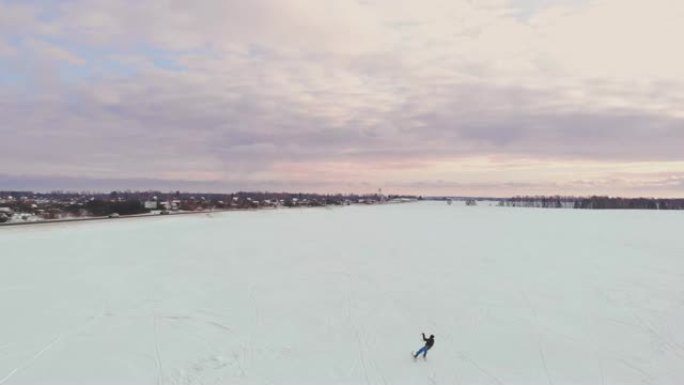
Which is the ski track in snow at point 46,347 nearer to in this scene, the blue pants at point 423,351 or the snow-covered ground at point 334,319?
the snow-covered ground at point 334,319

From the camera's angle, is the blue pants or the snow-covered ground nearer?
Answer: the snow-covered ground

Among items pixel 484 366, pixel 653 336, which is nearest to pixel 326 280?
pixel 484 366

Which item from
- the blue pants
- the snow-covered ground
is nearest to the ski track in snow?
the snow-covered ground

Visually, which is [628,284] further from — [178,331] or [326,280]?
[178,331]

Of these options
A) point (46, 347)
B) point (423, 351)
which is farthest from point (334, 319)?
point (46, 347)

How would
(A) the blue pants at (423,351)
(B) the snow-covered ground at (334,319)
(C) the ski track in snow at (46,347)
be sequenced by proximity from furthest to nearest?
1. (A) the blue pants at (423,351)
2. (B) the snow-covered ground at (334,319)
3. (C) the ski track in snow at (46,347)

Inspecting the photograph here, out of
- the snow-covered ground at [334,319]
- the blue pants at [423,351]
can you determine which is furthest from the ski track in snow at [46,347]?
the blue pants at [423,351]

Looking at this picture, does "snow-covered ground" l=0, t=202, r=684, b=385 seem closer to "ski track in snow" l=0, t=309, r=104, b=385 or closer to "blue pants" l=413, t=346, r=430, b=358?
"ski track in snow" l=0, t=309, r=104, b=385

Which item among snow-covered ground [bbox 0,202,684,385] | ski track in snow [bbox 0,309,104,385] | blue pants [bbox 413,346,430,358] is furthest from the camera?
blue pants [bbox 413,346,430,358]
